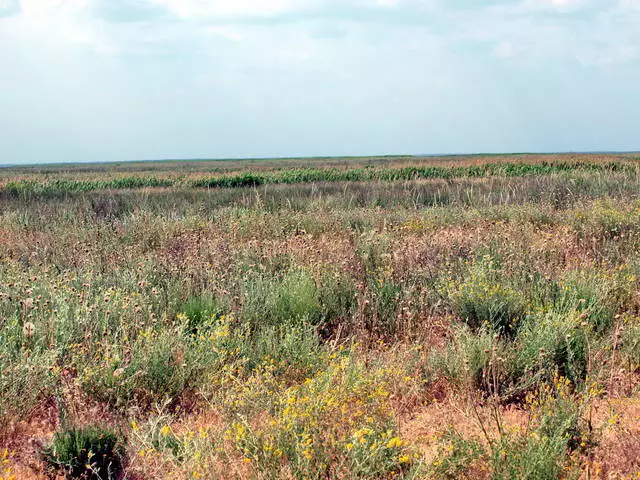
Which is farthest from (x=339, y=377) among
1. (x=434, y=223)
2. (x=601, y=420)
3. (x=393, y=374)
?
(x=434, y=223)

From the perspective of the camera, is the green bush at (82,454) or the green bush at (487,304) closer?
the green bush at (82,454)

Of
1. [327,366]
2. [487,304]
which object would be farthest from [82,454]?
[487,304]

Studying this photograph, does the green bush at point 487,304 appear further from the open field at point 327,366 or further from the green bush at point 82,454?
the green bush at point 82,454

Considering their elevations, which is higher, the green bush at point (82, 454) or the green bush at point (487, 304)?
the green bush at point (487, 304)

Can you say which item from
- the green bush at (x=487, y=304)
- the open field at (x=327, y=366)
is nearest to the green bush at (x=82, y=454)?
the open field at (x=327, y=366)

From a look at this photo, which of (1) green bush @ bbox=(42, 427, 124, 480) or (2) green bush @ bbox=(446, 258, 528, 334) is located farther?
(2) green bush @ bbox=(446, 258, 528, 334)

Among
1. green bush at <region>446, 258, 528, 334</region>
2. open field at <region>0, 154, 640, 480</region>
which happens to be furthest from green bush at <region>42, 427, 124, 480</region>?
green bush at <region>446, 258, 528, 334</region>

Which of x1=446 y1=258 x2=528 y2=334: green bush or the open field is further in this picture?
x1=446 y1=258 x2=528 y2=334: green bush

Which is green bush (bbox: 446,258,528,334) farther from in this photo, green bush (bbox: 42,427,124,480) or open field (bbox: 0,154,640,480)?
green bush (bbox: 42,427,124,480)

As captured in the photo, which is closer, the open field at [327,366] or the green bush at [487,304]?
the open field at [327,366]

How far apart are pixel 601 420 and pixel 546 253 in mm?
4303

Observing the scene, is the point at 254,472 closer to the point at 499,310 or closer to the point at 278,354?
the point at 278,354

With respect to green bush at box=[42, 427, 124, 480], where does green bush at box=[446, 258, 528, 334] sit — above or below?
above

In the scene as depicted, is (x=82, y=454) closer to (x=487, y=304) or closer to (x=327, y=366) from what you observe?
(x=327, y=366)
